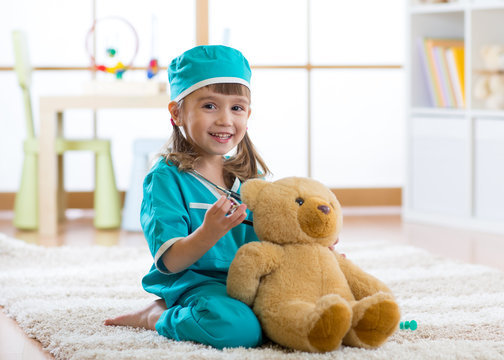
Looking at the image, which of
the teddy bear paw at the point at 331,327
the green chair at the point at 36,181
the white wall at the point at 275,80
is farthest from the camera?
the white wall at the point at 275,80

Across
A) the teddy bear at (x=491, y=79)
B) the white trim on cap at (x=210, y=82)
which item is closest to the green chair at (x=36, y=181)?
the teddy bear at (x=491, y=79)

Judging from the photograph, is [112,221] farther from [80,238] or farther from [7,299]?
[7,299]

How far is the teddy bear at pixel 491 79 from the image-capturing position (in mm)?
2785

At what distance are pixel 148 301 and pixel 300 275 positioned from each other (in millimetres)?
524

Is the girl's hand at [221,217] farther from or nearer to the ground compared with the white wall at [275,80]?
nearer to the ground

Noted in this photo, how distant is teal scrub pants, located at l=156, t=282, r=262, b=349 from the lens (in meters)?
1.27

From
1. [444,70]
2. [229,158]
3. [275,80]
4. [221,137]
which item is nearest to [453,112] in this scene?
[444,70]

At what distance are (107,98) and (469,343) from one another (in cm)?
176

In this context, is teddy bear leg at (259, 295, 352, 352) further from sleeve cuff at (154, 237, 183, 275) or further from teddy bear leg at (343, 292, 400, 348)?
sleeve cuff at (154, 237, 183, 275)

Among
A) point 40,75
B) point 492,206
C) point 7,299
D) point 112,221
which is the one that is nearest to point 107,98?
point 112,221

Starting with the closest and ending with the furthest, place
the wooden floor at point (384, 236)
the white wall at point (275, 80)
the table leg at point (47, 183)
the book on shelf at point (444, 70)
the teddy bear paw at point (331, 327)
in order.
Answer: the teddy bear paw at point (331, 327) → the wooden floor at point (384, 236) → the table leg at point (47, 183) → the book on shelf at point (444, 70) → the white wall at point (275, 80)

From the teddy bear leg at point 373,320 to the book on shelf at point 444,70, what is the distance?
6.11ft

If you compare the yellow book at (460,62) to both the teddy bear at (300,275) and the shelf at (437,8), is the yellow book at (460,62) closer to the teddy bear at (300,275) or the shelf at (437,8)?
the shelf at (437,8)

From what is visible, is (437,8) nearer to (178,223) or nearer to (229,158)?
(229,158)
